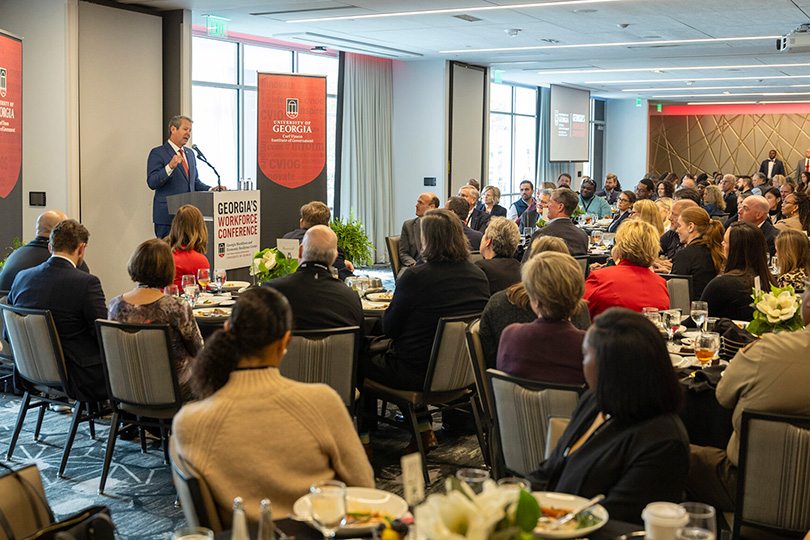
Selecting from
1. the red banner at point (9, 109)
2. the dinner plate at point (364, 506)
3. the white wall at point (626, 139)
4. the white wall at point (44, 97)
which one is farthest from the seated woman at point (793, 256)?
the white wall at point (626, 139)

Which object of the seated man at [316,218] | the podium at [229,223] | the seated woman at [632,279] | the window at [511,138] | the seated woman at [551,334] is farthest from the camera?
the window at [511,138]

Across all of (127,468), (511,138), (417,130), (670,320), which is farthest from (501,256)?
(511,138)

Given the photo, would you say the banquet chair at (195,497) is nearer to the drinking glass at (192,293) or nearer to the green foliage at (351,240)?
the drinking glass at (192,293)

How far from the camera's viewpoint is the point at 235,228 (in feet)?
24.7

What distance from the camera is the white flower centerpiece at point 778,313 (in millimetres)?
3541

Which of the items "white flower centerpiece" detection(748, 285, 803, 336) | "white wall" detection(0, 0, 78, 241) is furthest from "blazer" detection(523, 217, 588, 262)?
"white wall" detection(0, 0, 78, 241)

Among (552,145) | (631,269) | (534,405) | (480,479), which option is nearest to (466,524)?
(480,479)

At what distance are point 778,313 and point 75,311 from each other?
11.4ft

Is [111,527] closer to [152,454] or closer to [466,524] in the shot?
[466,524]

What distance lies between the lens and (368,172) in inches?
515

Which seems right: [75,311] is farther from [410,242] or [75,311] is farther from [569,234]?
[569,234]

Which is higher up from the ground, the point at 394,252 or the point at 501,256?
the point at 501,256

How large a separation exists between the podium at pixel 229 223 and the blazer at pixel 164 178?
0.16 metres

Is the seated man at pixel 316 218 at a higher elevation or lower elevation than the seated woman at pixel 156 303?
higher
